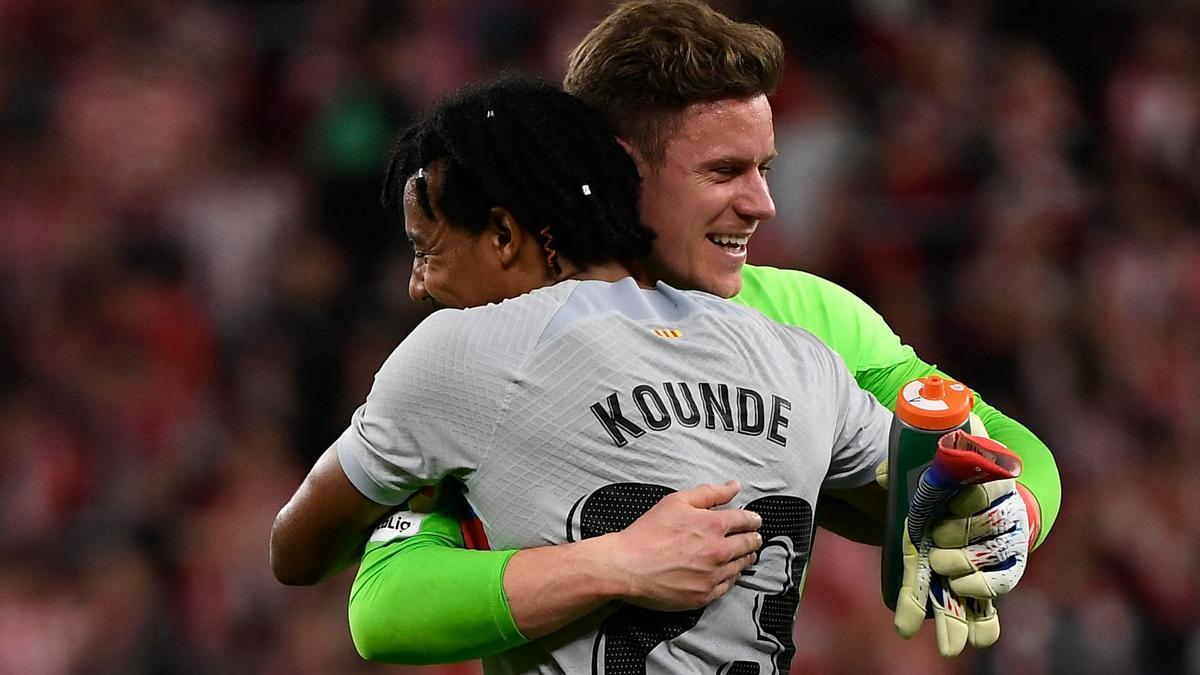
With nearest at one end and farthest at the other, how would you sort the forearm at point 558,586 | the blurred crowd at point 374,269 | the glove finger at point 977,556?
the forearm at point 558,586 → the glove finger at point 977,556 → the blurred crowd at point 374,269

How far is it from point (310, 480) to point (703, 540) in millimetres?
550

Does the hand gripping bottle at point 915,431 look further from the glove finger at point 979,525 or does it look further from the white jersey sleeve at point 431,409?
the white jersey sleeve at point 431,409

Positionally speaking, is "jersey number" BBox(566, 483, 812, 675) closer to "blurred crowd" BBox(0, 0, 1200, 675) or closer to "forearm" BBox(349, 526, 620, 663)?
"forearm" BBox(349, 526, 620, 663)

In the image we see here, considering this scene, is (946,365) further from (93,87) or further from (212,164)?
(93,87)

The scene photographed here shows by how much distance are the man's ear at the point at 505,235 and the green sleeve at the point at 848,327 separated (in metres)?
0.54

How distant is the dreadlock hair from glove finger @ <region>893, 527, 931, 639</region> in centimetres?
57

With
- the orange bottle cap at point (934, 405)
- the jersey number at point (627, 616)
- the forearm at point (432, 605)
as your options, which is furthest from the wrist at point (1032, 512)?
the forearm at point (432, 605)

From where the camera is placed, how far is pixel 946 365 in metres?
5.96

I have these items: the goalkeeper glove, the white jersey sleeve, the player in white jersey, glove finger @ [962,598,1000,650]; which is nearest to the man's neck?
the player in white jersey

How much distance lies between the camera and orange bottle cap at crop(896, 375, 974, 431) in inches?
84.8

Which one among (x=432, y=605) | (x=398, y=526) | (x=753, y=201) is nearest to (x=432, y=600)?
(x=432, y=605)

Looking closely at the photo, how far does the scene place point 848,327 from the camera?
2787 millimetres

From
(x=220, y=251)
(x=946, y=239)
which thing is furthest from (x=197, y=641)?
(x=946, y=239)

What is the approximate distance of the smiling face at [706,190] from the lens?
261 cm
